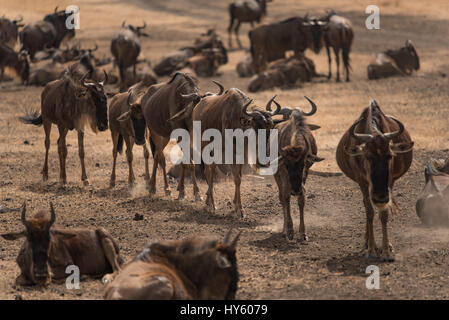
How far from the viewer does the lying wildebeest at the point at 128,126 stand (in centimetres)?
1377

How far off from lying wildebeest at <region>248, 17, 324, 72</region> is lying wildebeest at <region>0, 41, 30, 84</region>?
22.6 feet

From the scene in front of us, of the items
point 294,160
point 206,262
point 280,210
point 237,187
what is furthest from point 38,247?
point 280,210

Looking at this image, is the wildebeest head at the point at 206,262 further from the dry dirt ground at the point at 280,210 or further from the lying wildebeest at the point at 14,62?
the lying wildebeest at the point at 14,62

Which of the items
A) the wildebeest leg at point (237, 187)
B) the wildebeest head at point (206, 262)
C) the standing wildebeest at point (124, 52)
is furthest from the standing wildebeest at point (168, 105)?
the standing wildebeest at point (124, 52)

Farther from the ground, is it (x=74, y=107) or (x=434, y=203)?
(x=74, y=107)

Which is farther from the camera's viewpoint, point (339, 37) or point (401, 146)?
point (339, 37)

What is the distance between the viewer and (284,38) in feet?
86.5

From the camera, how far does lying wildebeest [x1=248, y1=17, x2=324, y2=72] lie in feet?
85.7

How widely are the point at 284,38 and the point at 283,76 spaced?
295 centimetres

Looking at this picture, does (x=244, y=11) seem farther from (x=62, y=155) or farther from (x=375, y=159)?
(x=375, y=159)

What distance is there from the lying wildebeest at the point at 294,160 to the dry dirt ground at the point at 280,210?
1.22 ft

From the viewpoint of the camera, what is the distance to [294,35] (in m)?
26.2
